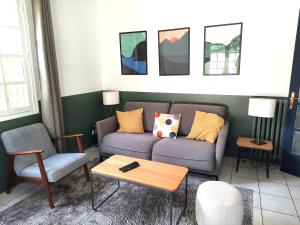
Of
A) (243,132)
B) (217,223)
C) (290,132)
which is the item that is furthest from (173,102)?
(217,223)

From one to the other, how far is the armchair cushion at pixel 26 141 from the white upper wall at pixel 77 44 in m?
0.75

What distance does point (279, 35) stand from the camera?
2.76 metres

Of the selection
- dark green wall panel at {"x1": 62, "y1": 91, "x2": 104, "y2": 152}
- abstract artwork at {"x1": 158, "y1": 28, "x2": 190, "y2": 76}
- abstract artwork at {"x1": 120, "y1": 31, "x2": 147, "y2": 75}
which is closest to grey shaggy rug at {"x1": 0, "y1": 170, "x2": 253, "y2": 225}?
dark green wall panel at {"x1": 62, "y1": 91, "x2": 104, "y2": 152}

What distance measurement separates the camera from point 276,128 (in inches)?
115

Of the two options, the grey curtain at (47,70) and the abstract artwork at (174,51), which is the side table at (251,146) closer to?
the abstract artwork at (174,51)

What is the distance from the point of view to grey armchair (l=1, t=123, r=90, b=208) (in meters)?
2.19

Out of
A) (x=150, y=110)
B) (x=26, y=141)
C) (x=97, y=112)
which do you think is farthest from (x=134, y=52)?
(x=26, y=141)

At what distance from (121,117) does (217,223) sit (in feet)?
6.90

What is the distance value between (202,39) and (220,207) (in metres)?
2.34

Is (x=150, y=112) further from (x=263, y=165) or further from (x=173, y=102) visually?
(x=263, y=165)

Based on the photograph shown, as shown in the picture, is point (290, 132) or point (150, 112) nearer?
point (290, 132)

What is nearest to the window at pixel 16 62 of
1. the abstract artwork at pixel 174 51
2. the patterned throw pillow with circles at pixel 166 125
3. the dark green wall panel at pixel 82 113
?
the dark green wall panel at pixel 82 113

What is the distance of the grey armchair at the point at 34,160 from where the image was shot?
2191mm

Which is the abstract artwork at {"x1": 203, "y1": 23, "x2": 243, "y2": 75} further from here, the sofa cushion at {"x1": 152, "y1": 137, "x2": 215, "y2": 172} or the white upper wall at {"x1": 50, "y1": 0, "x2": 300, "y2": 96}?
the sofa cushion at {"x1": 152, "y1": 137, "x2": 215, "y2": 172}
